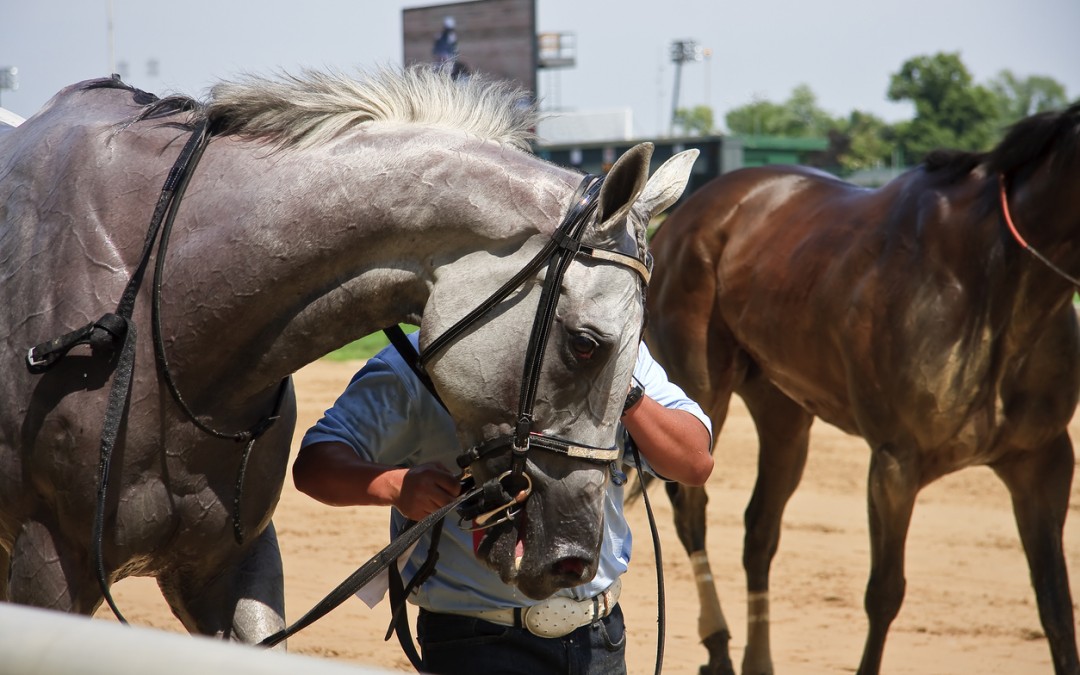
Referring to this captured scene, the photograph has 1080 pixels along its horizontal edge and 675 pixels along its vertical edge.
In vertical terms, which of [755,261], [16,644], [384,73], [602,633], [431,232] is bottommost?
[602,633]

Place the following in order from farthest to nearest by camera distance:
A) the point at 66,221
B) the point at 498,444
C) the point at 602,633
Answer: the point at 602,633 → the point at 66,221 → the point at 498,444

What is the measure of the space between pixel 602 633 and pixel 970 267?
240 centimetres

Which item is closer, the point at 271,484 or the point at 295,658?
the point at 295,658

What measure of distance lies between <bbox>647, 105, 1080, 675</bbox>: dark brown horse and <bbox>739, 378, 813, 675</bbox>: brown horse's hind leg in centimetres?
23

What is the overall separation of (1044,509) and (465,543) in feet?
9.05

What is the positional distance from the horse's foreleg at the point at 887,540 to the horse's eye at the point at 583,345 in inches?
101

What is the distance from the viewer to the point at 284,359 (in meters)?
2.23

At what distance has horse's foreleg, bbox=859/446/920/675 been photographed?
420 cm

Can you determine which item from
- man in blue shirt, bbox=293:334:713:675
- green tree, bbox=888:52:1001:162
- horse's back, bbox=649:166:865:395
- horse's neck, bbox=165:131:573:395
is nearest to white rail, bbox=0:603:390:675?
horse's neck, bbox=165:131:573:395

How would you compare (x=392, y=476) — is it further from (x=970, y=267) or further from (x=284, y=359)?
Result: (x=970, y=267)

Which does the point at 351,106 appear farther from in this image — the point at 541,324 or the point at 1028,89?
the point at 1028,89

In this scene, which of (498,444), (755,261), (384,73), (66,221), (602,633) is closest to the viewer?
(498,444)

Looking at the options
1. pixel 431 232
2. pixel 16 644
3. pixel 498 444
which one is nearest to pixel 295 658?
pixel 16 644

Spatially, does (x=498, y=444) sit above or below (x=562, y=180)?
below
